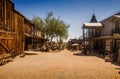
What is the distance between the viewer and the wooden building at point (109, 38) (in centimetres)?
2273

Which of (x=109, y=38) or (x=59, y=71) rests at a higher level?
(x=109, y=38)

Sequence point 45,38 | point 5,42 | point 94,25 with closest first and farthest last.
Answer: point 5,42
point 94,25
point 45,38

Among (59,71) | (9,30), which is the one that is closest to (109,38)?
(9,30)

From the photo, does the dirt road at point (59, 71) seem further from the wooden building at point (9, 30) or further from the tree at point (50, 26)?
the tree at point (50, 26)

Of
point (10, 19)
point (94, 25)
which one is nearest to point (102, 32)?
point (94, 25)

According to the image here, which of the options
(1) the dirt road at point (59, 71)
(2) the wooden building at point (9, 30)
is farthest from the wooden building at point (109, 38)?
(2) the wooden building at point (9, 30)

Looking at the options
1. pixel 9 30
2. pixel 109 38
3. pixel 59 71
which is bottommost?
pixel 59 71

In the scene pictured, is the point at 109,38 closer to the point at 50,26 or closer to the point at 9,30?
the point at 9,30

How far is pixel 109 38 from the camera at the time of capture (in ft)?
92.7

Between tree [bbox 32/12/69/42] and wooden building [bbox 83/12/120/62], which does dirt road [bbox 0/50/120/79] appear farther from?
tree [bbox 32/12/69/42]

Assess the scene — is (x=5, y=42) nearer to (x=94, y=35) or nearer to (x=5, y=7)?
(x=5, y=7)

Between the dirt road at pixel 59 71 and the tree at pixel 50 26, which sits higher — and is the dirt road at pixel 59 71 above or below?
below

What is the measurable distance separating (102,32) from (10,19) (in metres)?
20.9

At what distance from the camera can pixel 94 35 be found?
40781 mm
